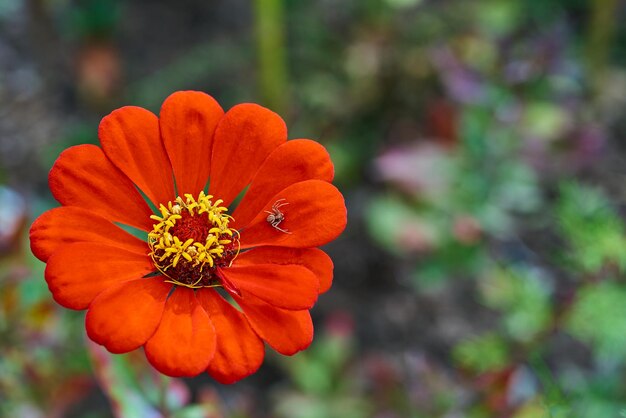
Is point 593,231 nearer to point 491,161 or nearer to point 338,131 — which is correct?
point 491,161

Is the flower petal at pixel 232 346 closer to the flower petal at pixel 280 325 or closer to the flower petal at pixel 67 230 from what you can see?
the flower petal at pixel 280 325

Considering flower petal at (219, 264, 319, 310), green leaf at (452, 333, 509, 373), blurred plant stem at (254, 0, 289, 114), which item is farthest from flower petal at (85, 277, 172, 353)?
blurred plant stem at (254, 0, 289, 114)

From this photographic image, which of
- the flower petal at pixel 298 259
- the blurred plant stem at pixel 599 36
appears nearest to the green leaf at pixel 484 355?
the flower petal at pixel 298 259

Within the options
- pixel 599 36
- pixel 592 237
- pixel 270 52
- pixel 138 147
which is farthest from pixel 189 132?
pixel 599 36

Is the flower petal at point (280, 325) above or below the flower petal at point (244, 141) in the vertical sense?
below

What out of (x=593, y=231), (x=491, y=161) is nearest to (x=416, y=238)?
(x=491, y=161)

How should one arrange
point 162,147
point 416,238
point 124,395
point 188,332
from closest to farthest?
1. point 188,332
2. point 162,147
3. point 124,395
4. point 416,238
